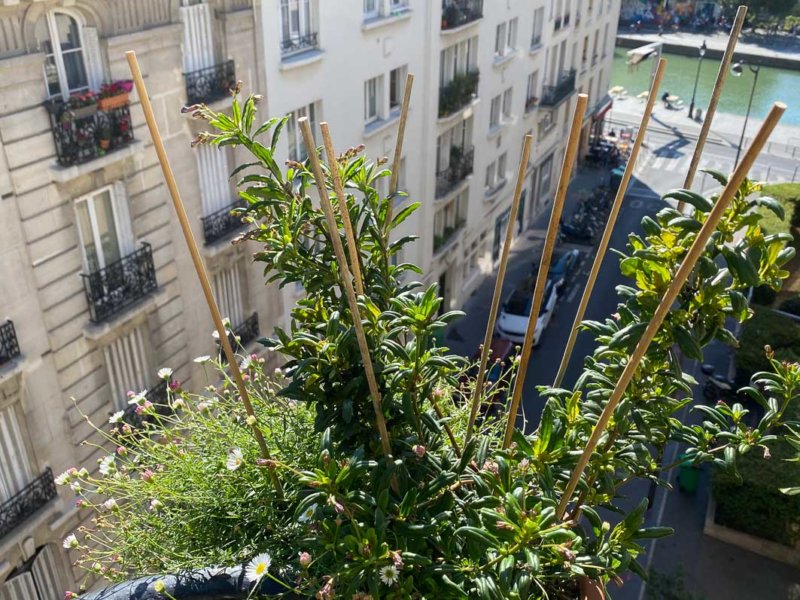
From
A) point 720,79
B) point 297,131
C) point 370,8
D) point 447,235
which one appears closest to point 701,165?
point 447,235

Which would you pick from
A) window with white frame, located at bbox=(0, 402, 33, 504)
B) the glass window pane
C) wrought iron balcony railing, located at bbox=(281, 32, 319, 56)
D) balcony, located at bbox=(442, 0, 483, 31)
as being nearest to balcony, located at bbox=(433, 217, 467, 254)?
balcony, located at bbox=(442, 0, 483, 31)

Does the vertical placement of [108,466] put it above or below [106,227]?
above

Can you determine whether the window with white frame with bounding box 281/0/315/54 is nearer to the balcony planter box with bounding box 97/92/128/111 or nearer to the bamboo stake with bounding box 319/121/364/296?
the balcony planter box with bounding box 97/92/128/111

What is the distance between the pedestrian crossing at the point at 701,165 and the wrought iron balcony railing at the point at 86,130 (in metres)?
35.2

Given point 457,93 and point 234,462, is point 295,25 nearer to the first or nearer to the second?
point 457,93

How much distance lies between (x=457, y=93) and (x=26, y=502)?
54.3 ft

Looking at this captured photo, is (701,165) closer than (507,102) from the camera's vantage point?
No

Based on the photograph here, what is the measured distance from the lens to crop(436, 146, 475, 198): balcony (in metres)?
23.8

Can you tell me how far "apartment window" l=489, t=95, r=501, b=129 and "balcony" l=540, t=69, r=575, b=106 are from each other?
16.5ft

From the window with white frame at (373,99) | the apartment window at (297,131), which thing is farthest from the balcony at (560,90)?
the apartment window at (297,131)

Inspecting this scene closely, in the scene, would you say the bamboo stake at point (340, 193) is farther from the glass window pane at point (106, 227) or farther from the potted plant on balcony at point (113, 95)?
the glass window pane at point (106, 227)

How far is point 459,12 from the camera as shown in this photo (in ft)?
72.4

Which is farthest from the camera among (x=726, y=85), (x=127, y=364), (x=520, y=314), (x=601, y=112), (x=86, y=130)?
(x=726, y=85)

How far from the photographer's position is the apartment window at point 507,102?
2839 centimetres
